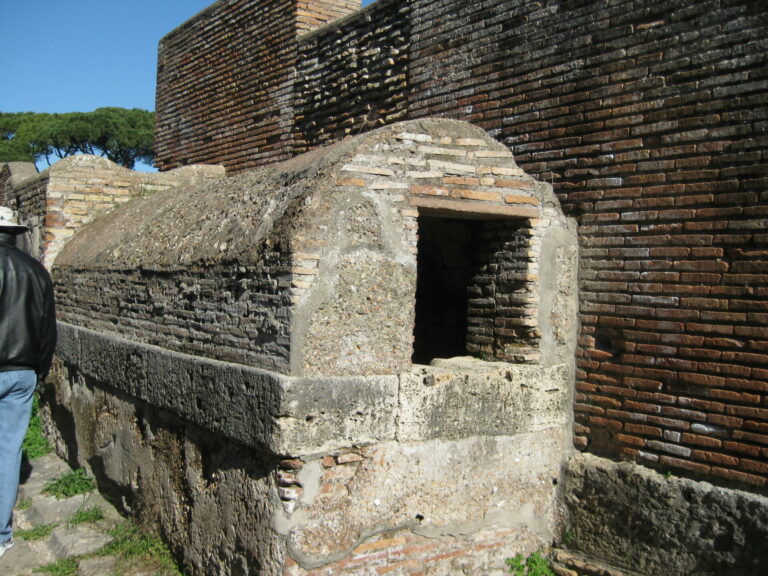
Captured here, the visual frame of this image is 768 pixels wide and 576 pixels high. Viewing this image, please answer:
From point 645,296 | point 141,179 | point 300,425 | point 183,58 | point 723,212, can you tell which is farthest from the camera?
point 183,58

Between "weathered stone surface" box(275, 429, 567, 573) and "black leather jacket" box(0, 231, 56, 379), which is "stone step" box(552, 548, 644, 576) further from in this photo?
"black leather jacket" box(0, 231, 56, 379)

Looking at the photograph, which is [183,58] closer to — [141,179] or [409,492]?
[141,179]

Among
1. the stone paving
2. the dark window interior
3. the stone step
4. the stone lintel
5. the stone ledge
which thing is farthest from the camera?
the dark window interior

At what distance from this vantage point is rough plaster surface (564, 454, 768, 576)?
354 cm

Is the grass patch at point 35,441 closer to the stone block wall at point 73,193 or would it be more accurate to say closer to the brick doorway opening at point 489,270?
the stone block wall at point 73,193

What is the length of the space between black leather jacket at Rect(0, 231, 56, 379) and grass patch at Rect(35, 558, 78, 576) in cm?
117

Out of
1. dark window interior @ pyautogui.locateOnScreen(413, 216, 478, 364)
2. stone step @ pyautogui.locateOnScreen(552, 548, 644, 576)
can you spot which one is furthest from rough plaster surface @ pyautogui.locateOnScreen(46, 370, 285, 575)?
dark window interior @ pyautogui.locateOnScreen(413, 216, 478, 364)

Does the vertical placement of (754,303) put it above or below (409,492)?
above

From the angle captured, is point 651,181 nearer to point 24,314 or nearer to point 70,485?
point 24,314

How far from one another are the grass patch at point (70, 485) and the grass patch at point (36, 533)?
445 millimetres

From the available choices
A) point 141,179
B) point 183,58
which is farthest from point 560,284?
point 183,58

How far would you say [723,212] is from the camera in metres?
3.67

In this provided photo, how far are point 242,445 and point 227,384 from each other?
33cm

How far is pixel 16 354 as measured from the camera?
3896 millimetres
